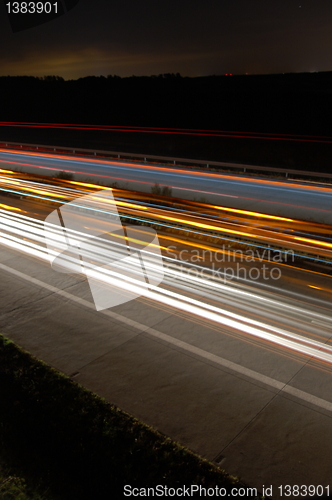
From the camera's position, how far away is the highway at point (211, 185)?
15.1m

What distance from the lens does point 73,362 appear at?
21.1ft

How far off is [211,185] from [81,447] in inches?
604

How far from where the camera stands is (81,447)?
15.7 ft

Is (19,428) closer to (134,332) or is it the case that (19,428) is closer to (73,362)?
(73,362)

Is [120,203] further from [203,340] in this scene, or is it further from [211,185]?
[203,340]

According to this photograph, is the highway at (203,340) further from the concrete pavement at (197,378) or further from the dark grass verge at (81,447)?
the dark grass verge at (81,447)

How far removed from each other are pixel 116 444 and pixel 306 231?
8.95 metres

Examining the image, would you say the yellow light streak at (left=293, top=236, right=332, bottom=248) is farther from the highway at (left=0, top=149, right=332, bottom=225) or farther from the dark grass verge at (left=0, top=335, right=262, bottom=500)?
the dark grass verge at (left=0, top=335, right=262, bottom=500)

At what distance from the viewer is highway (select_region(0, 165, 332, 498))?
5023 mm

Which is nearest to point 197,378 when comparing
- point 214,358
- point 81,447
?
point 214,358

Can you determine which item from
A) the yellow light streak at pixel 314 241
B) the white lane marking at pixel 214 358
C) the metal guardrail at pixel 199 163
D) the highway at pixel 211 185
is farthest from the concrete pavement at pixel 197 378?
the metal guardrail at pixel 199 163

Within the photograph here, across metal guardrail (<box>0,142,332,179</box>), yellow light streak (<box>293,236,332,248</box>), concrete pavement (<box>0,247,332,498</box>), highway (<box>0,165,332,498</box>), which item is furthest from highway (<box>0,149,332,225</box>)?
concrete pavement (<box>0,247,332,498</box>)

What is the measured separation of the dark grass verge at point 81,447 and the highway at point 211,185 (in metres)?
9.98

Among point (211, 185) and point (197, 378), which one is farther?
point (211, 185)
